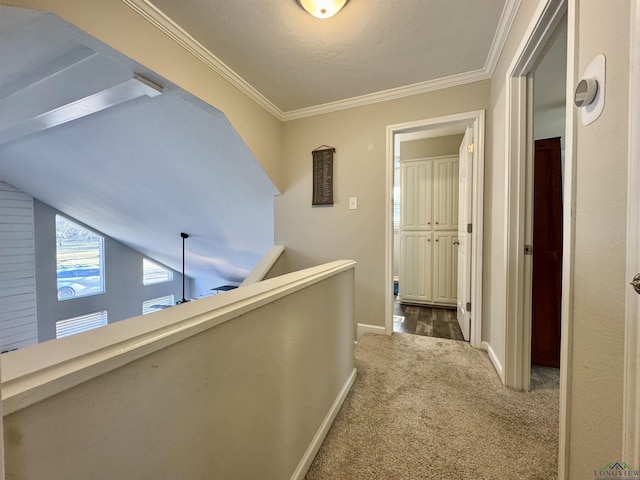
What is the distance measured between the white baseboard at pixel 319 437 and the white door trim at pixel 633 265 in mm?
982

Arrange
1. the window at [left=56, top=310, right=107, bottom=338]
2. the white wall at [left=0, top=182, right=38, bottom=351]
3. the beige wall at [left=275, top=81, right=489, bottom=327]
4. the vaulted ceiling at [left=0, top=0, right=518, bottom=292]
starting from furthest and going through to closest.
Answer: the window at [left=56, top=310, right=107, bottom=338] < the white wall at [left=0, top=182, right=38, bottom=351] < the beige wall at [left=275, top=81, right=489, bottom=327] < the vaulted ceiling at [left=0, top=0, right=518, bottom=292]

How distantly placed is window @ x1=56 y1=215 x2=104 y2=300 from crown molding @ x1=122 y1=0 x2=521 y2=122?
15.6 feet

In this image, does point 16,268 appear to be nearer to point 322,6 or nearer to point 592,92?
point 322,6

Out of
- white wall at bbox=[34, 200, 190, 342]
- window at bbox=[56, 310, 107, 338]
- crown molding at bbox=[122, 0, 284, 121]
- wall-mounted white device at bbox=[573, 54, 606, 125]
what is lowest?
window at bbox=[56, 310, 107, 338]

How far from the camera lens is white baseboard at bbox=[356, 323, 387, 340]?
7.93 ft

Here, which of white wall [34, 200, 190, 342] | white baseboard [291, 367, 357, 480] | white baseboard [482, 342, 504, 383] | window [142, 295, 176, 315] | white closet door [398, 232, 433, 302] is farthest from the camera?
window [142, 295, 176, 315]

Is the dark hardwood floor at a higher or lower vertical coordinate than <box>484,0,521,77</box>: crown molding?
lower

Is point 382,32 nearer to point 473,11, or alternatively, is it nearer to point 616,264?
point 473,11

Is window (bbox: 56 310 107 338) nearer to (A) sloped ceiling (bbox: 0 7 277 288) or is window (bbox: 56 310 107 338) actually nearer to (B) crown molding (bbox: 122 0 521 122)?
(A) sloped ceiling (bbox: 0 7 277 288)

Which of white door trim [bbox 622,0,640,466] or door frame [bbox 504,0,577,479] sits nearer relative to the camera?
white door trim [bbox 622,0,640,466]

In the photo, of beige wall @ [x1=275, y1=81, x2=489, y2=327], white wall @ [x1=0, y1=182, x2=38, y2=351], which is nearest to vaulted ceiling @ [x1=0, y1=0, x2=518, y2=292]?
beige wall @ [x1=275, y1=81, x2=489, y2=327]

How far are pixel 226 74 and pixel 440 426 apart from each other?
2.72 meters

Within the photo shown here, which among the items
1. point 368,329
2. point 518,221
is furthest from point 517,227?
point 368,329

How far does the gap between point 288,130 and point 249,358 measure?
2.56m
